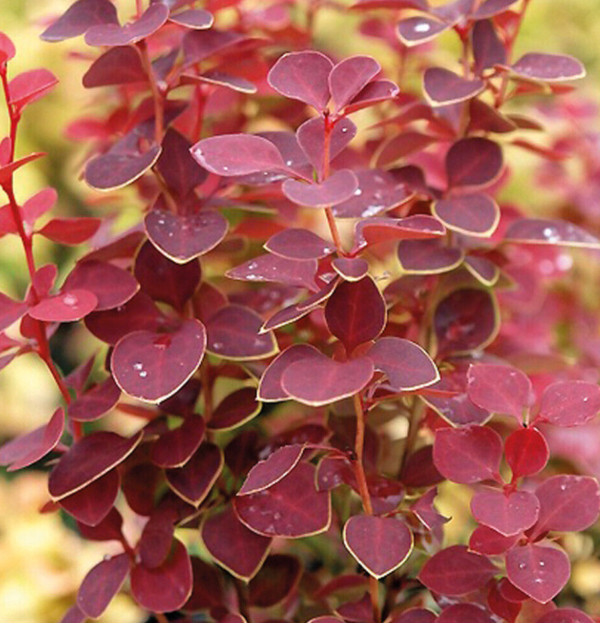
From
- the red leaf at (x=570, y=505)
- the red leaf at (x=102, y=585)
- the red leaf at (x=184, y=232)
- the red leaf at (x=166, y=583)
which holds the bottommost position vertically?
the red leaf at (x=166, y=583)

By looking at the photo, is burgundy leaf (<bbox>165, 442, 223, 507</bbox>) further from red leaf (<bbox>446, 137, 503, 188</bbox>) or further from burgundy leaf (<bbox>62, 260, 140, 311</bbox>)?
red leaf (<bbox>446, 137, 503, 188</bbox>)

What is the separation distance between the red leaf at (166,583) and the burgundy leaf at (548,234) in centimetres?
33

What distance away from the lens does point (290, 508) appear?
23.8 inches

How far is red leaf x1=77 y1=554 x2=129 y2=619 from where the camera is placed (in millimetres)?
618

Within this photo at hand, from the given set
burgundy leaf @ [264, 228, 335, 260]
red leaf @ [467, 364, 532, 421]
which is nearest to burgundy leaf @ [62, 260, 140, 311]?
burgundy leaf @ [264, 228, 335, 260]

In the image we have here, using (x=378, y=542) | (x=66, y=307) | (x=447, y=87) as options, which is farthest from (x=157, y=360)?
(x=447, y=87)

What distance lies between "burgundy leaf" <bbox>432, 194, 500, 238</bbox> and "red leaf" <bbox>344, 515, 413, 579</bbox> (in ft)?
0.68

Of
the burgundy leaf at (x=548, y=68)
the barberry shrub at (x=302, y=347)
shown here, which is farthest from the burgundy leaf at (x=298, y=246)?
the burgundy leaf at (x=548, y=68)

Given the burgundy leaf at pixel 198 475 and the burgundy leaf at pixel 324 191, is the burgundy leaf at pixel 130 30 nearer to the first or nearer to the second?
the burgundy leaf at pixel 324 191

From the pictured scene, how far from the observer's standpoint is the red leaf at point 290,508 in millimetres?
593

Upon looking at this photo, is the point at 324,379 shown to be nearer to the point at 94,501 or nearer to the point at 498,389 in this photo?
the point at 498,389

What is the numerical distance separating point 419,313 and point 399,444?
11cm

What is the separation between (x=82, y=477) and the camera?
0.61 meters

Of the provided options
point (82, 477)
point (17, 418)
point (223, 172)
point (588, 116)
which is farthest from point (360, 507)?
point (17, 418)
